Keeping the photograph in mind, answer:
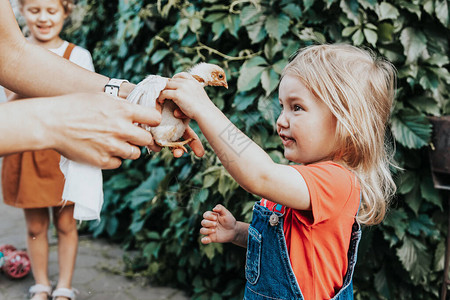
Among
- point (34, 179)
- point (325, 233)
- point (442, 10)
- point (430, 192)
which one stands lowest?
point (430, 192)

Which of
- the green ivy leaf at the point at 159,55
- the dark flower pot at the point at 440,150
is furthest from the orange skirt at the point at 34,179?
the dark flower pot at the point at 440,150

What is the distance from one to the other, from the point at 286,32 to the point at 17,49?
1.34m

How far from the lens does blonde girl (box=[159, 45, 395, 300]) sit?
1.27m

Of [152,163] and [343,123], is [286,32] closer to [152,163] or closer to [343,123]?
[343,123]

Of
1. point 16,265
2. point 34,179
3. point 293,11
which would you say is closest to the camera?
point 293,11

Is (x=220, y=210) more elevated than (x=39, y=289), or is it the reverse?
(x=220, y=210)

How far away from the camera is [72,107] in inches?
49.1

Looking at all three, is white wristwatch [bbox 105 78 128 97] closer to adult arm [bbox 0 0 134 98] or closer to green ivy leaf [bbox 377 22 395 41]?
adult arm [bbox 0 0 134 98]

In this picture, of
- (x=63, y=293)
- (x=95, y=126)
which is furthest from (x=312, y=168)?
(x=63, y=293)

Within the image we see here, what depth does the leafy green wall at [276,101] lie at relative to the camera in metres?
2.30

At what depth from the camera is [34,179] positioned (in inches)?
108

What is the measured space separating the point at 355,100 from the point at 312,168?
0.31 metres

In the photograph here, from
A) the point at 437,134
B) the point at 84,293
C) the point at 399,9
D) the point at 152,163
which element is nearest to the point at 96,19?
the point at 152,163

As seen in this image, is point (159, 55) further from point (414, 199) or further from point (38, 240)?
point (414, 199)
